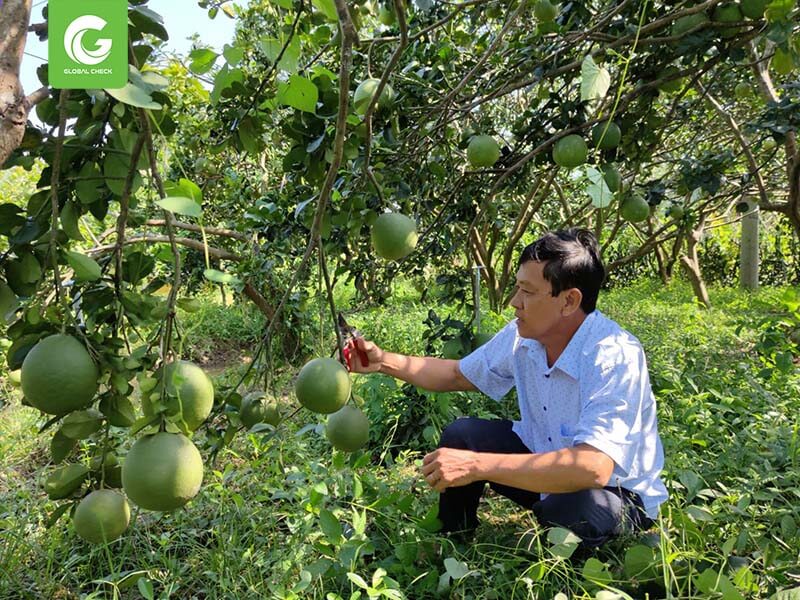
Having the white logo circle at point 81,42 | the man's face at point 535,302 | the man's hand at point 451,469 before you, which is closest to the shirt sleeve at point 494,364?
the man's face at point 535,302

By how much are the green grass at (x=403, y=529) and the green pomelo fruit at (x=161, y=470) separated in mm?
179

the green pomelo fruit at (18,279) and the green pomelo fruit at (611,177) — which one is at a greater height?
the green pomelo fruit at (611,177)

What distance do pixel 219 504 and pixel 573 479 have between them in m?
1.32

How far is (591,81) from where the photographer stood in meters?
1.31

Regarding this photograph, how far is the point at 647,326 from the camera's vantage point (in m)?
5.30

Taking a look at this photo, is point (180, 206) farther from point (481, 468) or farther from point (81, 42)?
point (481, 468)

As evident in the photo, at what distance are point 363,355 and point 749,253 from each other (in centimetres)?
770

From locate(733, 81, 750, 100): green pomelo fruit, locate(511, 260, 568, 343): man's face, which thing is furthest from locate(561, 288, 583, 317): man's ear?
locate(733, 81, 750, 100): green pomelo fruit

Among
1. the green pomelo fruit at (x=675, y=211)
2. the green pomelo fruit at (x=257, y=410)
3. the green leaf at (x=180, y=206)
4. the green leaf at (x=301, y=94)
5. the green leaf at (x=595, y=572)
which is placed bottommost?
the green leaf at (x=595, y=572)

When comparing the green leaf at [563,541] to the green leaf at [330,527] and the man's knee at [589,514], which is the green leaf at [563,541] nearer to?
the man's knee at [589,514]

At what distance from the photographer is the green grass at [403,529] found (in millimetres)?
1495

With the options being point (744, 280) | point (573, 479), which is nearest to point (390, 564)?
point (573, 479)

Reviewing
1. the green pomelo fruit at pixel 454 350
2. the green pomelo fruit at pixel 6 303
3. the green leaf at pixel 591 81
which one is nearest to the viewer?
the green pomelo fruit at pixel 6 303

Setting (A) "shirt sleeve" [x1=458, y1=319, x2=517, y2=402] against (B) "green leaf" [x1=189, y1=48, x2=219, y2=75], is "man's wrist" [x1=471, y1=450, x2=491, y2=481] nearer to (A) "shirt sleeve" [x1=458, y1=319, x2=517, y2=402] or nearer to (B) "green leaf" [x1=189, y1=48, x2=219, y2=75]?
(A) "shirt sleeve" [x1=458, y1=319, x2=517, y2=402]
